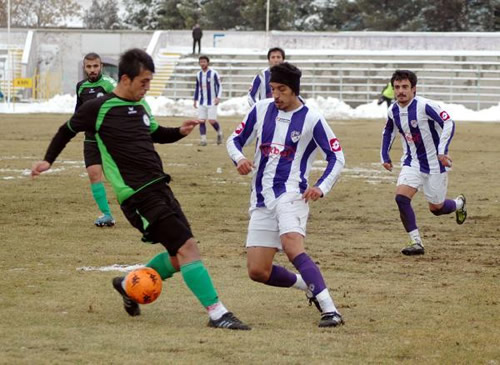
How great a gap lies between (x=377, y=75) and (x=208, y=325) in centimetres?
4586

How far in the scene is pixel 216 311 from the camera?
23.1ft

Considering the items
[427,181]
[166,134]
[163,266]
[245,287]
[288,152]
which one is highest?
[166,134]

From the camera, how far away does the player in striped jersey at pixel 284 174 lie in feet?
24.3

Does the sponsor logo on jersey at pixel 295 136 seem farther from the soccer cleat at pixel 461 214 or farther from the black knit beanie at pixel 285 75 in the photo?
the soccer cleat at pixel 461 214

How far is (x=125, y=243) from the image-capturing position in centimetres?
1102

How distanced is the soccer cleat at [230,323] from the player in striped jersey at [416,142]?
13.6 ft

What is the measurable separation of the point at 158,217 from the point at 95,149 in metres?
5.15

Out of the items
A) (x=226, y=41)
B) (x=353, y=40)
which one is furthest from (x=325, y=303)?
(x=226, y=41)

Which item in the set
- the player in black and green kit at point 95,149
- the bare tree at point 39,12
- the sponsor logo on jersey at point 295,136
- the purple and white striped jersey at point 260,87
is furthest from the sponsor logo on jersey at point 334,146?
the bare tree at point 39,12

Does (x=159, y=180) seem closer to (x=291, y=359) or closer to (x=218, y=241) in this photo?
(x=291, y=359)

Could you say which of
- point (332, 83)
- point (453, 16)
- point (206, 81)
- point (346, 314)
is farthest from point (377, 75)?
point (346, 314)

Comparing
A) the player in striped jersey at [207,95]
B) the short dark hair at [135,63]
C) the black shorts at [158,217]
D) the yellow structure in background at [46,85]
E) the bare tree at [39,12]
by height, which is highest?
the short dark hair at [135,63]

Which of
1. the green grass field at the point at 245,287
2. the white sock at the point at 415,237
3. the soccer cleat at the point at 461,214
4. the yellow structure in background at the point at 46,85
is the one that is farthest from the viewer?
the yellow structure in background at the point at 46,85

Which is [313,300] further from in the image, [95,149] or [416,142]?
[95,149]
